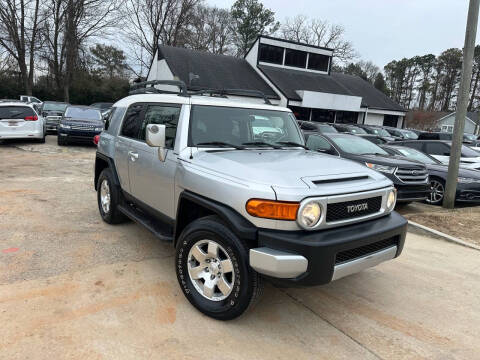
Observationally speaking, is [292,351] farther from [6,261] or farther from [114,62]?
[114,62]

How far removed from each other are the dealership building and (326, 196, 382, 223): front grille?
22790 millimetres

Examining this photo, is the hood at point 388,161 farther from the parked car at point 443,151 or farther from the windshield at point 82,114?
the windshield at point 82,114

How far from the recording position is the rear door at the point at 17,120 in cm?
1278

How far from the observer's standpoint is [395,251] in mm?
3260

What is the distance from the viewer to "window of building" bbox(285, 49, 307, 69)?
30781 millimetres

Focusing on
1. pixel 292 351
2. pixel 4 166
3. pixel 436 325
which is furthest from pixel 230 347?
pixel 4 166

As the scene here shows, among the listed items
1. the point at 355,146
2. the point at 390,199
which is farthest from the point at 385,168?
the point at 390,199

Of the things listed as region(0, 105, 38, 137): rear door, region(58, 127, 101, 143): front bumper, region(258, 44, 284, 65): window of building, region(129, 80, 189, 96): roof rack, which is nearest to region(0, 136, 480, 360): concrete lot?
region(129, 80, 189, 96): roof rack

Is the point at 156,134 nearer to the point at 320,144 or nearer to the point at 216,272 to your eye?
the point at 216,272

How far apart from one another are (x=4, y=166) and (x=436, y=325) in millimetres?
10165

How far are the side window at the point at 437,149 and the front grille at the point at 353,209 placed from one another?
8891 millimetres

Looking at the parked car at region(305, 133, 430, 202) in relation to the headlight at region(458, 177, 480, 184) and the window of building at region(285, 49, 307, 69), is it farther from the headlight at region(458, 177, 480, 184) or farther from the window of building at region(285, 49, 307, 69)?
the window of building at region(285, 49, 307, 69)

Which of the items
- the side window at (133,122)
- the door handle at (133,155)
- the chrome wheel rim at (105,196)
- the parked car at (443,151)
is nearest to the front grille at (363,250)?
the door handle at (133,155)

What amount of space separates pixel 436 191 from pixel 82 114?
12.8m
